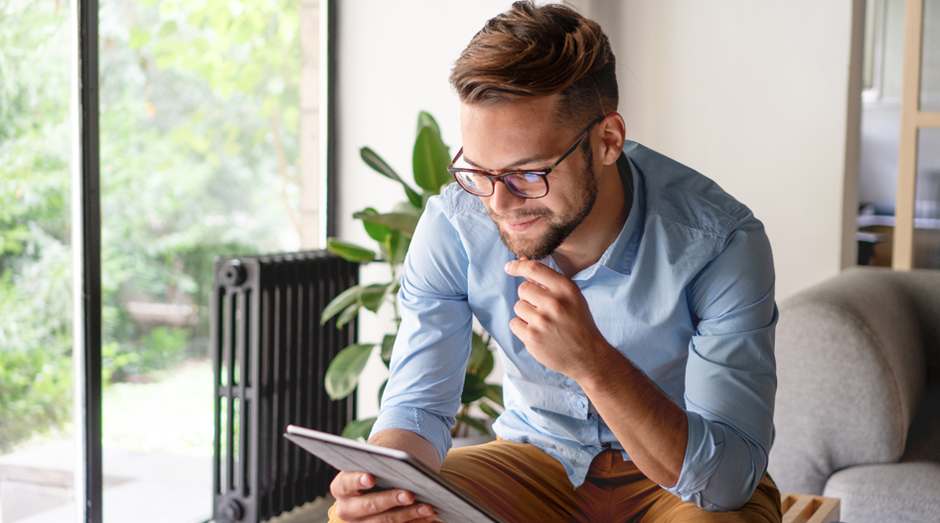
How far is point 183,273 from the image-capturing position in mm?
3551

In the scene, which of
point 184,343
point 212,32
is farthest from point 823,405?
point 184,343

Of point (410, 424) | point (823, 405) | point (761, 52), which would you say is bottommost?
point (823, 405)

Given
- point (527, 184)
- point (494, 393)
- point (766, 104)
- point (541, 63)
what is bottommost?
point (494, 393)

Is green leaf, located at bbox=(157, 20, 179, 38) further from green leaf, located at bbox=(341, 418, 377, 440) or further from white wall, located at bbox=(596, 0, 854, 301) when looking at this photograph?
green leaf, located at bbox=(341, 418, 377, 440)

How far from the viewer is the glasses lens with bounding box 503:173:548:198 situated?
1.09 metres

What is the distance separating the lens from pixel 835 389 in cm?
176

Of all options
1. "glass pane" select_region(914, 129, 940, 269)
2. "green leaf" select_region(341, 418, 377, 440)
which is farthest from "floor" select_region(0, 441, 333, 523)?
"glass pane" select_region(914, 129, 940, 269)

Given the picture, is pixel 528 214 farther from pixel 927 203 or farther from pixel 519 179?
pixel 927 203

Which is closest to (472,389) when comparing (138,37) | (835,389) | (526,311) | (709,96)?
(835,389)

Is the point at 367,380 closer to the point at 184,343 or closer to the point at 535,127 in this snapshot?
the point at 184,343

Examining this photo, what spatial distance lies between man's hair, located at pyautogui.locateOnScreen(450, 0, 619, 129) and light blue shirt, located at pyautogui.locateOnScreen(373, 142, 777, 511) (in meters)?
0.20

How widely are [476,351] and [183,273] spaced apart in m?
2.04

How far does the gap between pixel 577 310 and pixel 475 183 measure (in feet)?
0.90

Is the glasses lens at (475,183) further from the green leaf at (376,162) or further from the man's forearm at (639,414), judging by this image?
the green leaf at (376,162)
